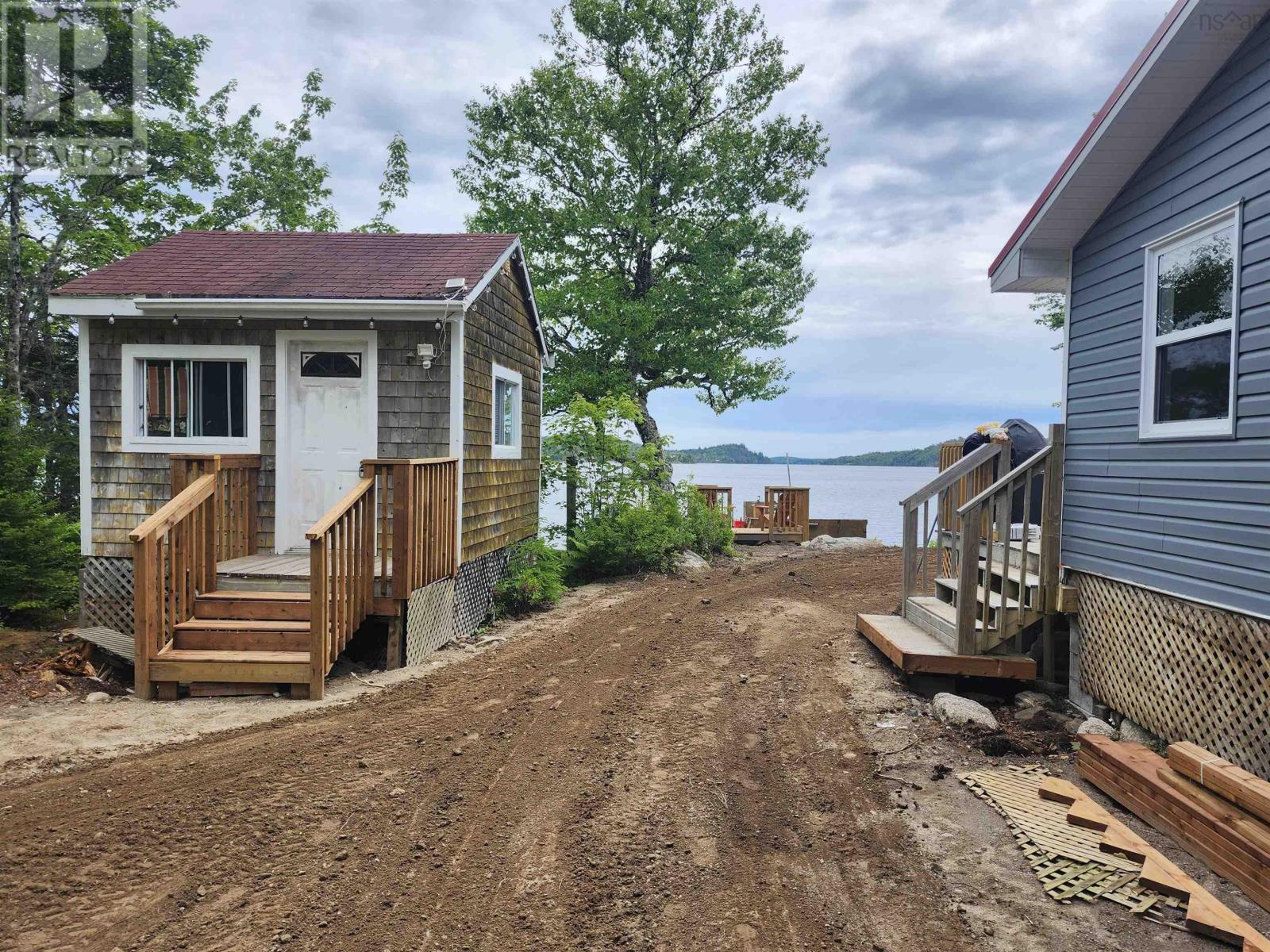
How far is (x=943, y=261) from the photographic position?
15.3 metres

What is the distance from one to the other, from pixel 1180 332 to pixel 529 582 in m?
6.93

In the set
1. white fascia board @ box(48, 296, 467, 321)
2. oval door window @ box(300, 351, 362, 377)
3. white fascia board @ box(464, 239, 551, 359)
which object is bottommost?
oval door window @ box(300, 351, 362, 377)

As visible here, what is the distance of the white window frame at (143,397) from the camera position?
306 inches

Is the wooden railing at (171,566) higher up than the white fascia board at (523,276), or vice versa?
the white fascia board at (523,276)

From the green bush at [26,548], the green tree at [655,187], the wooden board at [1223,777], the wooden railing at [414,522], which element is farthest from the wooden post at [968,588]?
the green tree at [655,187]

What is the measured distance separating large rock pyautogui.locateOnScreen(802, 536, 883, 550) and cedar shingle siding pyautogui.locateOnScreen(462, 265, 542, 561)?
26.9 feet

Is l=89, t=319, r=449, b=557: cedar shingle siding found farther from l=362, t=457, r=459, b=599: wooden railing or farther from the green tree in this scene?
the green tree

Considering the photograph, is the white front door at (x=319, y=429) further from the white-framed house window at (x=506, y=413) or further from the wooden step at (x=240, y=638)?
the wooden step at (x=240, y=638)

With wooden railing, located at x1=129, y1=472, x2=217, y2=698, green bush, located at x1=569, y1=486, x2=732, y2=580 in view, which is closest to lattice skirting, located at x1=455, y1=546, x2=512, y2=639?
wooden railing, located at x1=129, y1=472, x2=217, y2=698

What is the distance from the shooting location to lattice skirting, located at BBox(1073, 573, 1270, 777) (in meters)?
3.96

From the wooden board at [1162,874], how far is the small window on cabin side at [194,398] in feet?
25.7

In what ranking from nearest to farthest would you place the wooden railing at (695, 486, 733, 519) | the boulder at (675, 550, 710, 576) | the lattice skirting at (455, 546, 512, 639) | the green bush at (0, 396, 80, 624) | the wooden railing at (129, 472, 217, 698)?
the wooden railing at (129, 472, 217, 698)
the lattice skirting at (455, 546, 512, 639)
the green bush at (0, 396, 80, 624)
the boulder at (675, 550, 710, 576)
the wooden railing at (695, 486, 733, 519)

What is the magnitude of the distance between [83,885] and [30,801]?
1140 mm

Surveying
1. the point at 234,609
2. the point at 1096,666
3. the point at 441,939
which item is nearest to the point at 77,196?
the point at 234,609
